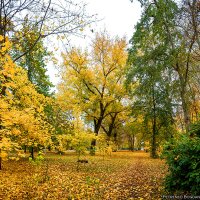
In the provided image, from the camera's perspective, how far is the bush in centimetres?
551

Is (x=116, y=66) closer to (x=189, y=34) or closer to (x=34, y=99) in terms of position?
(x=189, y=34)

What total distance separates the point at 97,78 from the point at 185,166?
24.8 meters

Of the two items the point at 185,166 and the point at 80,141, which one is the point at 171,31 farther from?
the point at 185,166

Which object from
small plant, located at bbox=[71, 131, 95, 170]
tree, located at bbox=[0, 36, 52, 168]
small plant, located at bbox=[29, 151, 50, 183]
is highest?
tree, located at bbox=[0, 36, 52, 168]

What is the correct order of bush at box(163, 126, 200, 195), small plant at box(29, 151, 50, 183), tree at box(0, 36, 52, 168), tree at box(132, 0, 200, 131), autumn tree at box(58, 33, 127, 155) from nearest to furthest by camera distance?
1. tree at box(0, 36, 52, 168)
2. bush at box(163, 126, 200, 195)
3. small plant at box(29, 151, 50, 183)
4. tree at box(132, 0, 200, 131)
5. autumn tree at box(58, 33, 127, 155)

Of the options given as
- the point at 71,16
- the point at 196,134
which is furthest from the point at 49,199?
the point at 71,16

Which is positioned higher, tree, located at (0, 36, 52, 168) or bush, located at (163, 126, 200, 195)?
tree, located at (0, 36, 52, 168)

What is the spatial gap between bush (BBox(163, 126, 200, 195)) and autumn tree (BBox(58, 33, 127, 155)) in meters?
23.6

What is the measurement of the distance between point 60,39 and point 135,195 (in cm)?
527

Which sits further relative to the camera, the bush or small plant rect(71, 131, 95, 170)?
small plant rect(71, 131, 95, 170)

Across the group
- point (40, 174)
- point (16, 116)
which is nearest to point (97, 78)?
point (40, 174)

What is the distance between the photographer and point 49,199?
7383mm

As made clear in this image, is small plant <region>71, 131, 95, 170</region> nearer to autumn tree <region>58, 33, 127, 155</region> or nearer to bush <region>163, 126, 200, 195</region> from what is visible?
bush <region>163, 126, 200, 195</region>

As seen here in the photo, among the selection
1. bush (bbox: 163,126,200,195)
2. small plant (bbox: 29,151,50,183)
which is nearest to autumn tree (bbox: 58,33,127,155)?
small plant (bbox: 29,151,50,183)
